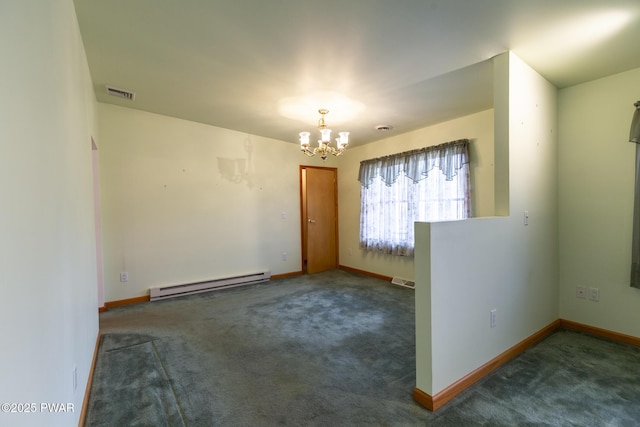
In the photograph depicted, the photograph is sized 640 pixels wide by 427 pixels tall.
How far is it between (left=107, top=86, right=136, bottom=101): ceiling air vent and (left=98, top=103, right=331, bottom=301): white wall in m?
0.50

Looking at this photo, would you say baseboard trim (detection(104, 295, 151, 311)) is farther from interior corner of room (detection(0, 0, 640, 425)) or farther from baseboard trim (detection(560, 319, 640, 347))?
baseboard trim (detection(560, 319, 640, 347))

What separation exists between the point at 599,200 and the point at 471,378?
211cm

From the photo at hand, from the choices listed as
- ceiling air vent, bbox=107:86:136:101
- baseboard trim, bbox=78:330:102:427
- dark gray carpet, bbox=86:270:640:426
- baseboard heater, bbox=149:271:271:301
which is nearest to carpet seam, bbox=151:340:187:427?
dark gray carpet, bbox=86:270:640:426

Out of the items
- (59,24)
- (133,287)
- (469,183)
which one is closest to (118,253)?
(133,287)

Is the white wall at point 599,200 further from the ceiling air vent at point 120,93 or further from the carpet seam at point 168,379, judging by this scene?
the ceiling air vent at point 120,93

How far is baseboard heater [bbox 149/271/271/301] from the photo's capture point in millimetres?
3719

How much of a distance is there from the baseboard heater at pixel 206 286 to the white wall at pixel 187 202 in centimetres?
8

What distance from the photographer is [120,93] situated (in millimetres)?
2994

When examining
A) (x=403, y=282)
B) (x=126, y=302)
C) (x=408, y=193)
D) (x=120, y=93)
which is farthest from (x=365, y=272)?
(x=120, y=93)

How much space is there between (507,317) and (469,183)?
1826 millimetres

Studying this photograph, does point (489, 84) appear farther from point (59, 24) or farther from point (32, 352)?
point (32, 352)

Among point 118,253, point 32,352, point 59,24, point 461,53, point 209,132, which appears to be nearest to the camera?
point 32,352

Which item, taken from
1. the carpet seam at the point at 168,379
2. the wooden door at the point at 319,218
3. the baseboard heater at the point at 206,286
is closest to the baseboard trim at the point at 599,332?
the carpet seam at the point at 168,379

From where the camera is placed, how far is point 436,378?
1690 mm
